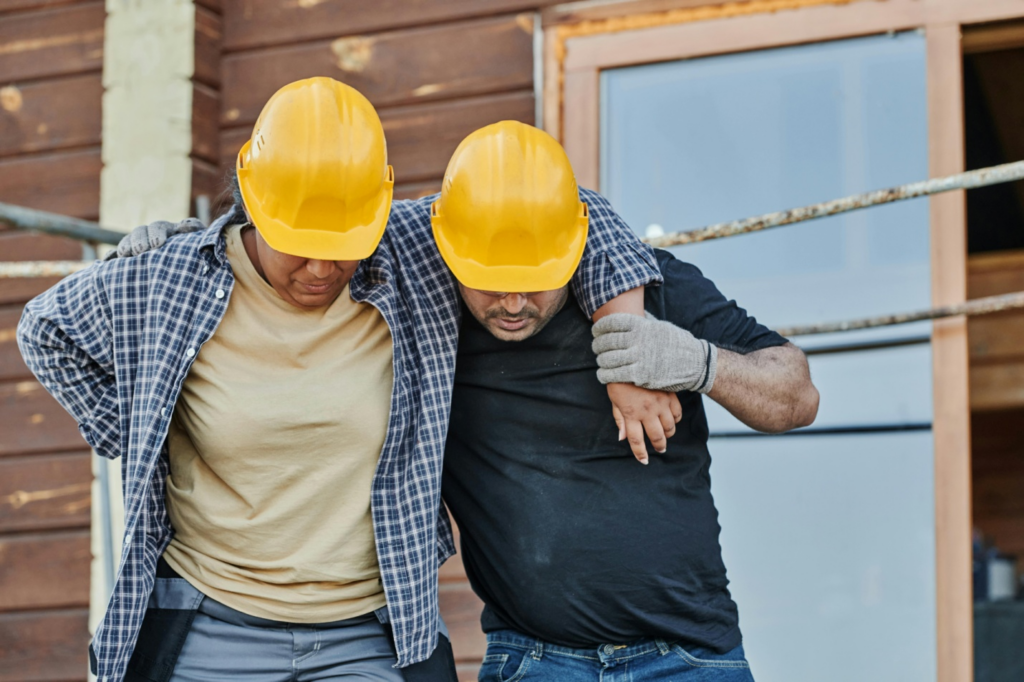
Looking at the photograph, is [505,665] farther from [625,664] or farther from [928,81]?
[928,81]

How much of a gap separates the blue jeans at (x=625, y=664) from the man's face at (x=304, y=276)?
837 mm

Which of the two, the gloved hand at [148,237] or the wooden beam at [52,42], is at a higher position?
the wooden beam at [52,42]

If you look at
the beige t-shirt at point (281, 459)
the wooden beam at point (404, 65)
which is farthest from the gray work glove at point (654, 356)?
the wooden beam at point (404, 65)

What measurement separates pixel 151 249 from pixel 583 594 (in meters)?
1.11

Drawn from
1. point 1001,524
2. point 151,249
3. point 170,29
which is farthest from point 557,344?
point 1001,524

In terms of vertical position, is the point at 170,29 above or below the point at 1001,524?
above

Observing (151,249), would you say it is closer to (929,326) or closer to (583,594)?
(583,594)

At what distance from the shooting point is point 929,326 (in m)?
3.27

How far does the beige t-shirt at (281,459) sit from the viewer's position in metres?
2.18

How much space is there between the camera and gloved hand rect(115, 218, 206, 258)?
231 centimetres

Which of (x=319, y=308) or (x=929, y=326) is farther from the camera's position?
(x=929, y=326)

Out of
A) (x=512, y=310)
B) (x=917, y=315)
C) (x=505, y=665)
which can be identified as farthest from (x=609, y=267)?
(x=917, y=315)


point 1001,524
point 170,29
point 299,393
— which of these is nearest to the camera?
point 299,393

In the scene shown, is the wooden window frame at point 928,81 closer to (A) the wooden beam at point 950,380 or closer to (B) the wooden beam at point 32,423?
(A) the wooden beam at point 950,380
